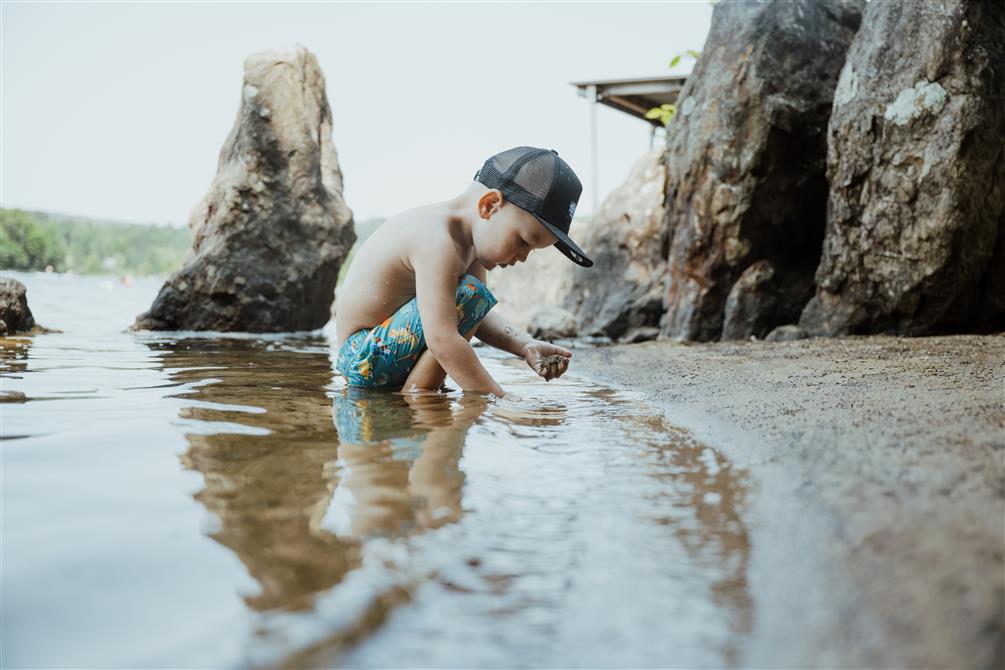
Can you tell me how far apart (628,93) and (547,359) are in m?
8.60

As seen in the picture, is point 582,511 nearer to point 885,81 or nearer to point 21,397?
point 21,397

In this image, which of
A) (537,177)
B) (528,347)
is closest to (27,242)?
(528,347)

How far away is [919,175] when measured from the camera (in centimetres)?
390

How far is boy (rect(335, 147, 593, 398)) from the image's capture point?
8.04ft

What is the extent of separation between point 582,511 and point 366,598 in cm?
41

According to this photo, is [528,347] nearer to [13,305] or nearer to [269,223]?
[13,305]

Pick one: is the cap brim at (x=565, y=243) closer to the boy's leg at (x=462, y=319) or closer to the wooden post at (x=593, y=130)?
the boy's leg at (x=462, y=319)

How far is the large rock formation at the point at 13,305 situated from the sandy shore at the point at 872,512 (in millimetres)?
4526

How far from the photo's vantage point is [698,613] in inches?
30.8

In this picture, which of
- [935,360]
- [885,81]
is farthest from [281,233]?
[935,360]

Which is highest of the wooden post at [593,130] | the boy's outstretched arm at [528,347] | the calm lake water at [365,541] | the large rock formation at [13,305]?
the wooden post at [593,130]

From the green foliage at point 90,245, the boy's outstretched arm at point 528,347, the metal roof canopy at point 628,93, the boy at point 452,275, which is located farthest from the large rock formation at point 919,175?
the green foliage at point 90,245

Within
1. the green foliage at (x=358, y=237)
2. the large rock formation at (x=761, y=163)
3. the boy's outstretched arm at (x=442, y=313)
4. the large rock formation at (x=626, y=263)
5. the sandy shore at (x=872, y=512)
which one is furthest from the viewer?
the green foliage at (x=358, y=237)

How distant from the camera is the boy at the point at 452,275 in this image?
2449 mm
